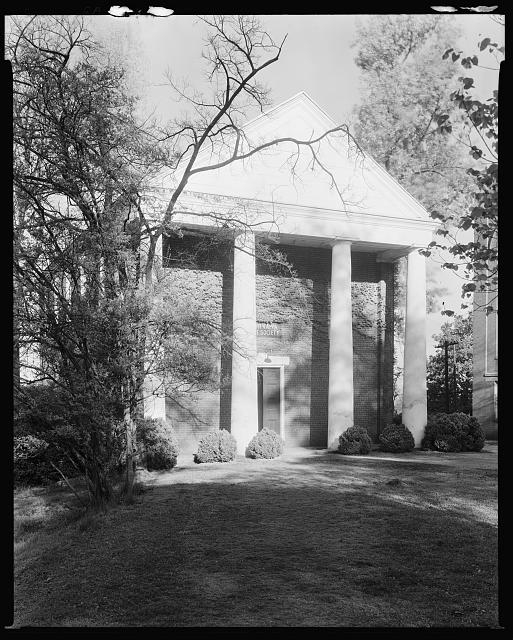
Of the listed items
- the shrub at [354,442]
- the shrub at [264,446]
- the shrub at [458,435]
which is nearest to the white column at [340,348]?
the shrub at [354,442]

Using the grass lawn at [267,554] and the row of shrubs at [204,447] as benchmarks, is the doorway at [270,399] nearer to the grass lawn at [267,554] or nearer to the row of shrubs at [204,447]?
the row of shrubs at [204,447]

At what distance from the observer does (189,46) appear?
11227 mm

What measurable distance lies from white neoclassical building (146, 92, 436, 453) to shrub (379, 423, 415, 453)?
71cm

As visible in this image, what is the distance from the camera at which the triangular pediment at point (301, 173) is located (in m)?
15.6

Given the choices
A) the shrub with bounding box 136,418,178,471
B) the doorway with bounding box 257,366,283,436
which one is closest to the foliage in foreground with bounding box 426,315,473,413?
the doorway with bounding box 257,366,283,436

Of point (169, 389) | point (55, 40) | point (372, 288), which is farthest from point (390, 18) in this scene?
point (169, 389)

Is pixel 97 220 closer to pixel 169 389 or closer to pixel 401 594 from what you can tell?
pixel 169 389

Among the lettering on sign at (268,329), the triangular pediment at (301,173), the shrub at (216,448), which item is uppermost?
the triangular pediment at (301,173)

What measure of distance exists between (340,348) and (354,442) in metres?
2.44

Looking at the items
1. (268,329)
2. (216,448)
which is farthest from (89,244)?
(268,329)

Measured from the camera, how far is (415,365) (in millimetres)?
18172

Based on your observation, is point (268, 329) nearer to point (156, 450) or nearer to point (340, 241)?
point (340, 241)

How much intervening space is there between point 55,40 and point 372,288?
39.6 feet

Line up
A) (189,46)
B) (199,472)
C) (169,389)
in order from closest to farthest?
1. (169,389)
2. (189,46)
3. (199,472)
